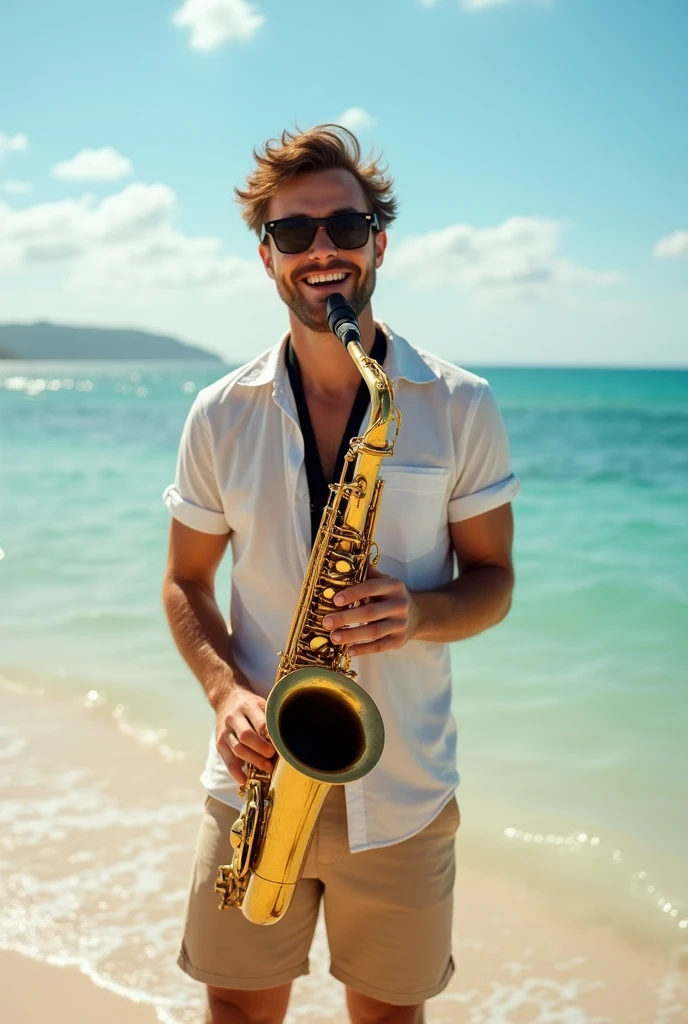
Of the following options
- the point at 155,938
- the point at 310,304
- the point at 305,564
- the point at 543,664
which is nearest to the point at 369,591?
the point at 305,564

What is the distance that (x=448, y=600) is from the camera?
7.95ft

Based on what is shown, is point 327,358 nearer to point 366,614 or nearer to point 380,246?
point 380,246

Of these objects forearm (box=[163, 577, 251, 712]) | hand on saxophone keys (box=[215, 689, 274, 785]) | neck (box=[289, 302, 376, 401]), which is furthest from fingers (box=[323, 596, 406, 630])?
neck (box=[289, 302, 376, 401])

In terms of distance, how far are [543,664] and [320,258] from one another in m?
5.08

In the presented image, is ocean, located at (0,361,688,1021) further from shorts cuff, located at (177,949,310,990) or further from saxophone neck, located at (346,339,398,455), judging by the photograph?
saxophone neck, located at (346,339,398,455)

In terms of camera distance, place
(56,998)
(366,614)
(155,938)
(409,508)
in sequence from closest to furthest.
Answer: (366,614) < (409,508) < (56,998) < (155,938)

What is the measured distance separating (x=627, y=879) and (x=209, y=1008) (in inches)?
103

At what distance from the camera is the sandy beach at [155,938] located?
11.5ft

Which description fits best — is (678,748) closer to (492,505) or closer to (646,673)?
(646,673)

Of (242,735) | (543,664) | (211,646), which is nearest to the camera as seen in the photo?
(242,735)

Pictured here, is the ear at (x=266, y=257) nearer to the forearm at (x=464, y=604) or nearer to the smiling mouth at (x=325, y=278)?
the smiling mouth at (x=325, y=278)

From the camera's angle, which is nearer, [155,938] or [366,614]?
[366,614]

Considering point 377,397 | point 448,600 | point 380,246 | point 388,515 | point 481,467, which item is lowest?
point 448,600

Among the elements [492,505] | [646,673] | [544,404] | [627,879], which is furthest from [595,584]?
[544,404]
